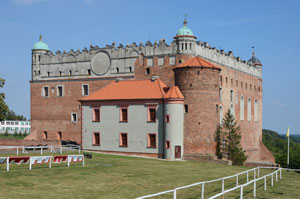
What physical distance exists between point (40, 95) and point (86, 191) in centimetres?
4781

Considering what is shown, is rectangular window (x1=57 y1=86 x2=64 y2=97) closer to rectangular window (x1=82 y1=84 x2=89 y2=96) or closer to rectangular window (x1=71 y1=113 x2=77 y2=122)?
rectangular window (x1=71 y1=113 x2=77 y2=122)

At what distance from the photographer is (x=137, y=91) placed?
157 feet

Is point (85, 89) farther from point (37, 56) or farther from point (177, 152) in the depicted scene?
point (177, 152)

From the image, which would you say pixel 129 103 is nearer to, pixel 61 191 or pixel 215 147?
pixel 215 147

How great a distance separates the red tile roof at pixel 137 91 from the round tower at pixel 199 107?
149 cm

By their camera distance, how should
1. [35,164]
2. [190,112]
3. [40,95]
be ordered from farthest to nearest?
[40,95] < [190,112] < [35,164]

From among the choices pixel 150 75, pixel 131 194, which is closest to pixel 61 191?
pixel 131 194

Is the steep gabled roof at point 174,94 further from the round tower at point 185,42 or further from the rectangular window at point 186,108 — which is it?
the round tower at point 185,42

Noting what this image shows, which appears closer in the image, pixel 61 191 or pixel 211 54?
pixel 61 191

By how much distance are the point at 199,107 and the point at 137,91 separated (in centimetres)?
738

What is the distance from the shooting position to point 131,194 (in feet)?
60.9

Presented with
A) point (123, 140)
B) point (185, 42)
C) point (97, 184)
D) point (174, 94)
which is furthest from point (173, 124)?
point (97, 184)

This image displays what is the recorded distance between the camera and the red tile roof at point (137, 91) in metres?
45.2

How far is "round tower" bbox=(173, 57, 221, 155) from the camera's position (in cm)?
4503
